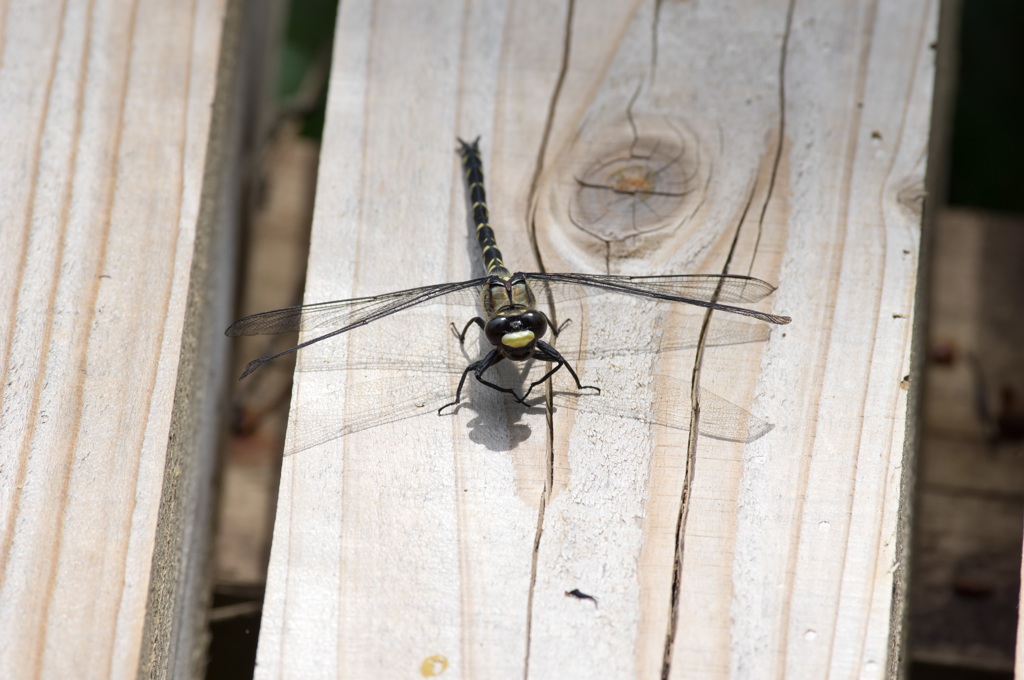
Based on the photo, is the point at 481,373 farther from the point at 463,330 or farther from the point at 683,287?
the point at 683,287

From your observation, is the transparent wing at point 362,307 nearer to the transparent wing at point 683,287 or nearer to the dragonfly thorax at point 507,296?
the dragonfly thorax at point 507,296

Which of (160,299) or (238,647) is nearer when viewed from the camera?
(160,299)

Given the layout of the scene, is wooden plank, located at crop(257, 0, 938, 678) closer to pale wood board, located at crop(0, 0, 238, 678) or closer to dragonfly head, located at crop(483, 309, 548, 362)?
dragonfly head, located at crop(483, 309, 548, 362)

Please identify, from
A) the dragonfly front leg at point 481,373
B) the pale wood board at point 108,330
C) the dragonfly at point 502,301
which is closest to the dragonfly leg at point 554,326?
the dragonfly at point 502,301

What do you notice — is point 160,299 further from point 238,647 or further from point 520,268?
point 238,647

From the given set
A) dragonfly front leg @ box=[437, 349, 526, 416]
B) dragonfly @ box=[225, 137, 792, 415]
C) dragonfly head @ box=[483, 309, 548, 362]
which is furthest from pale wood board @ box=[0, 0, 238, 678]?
dragonfly head @ box=[483, 309, 548, 362]

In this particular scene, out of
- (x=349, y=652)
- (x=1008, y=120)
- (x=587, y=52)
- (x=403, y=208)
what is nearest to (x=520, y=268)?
(x=403, y=208)
